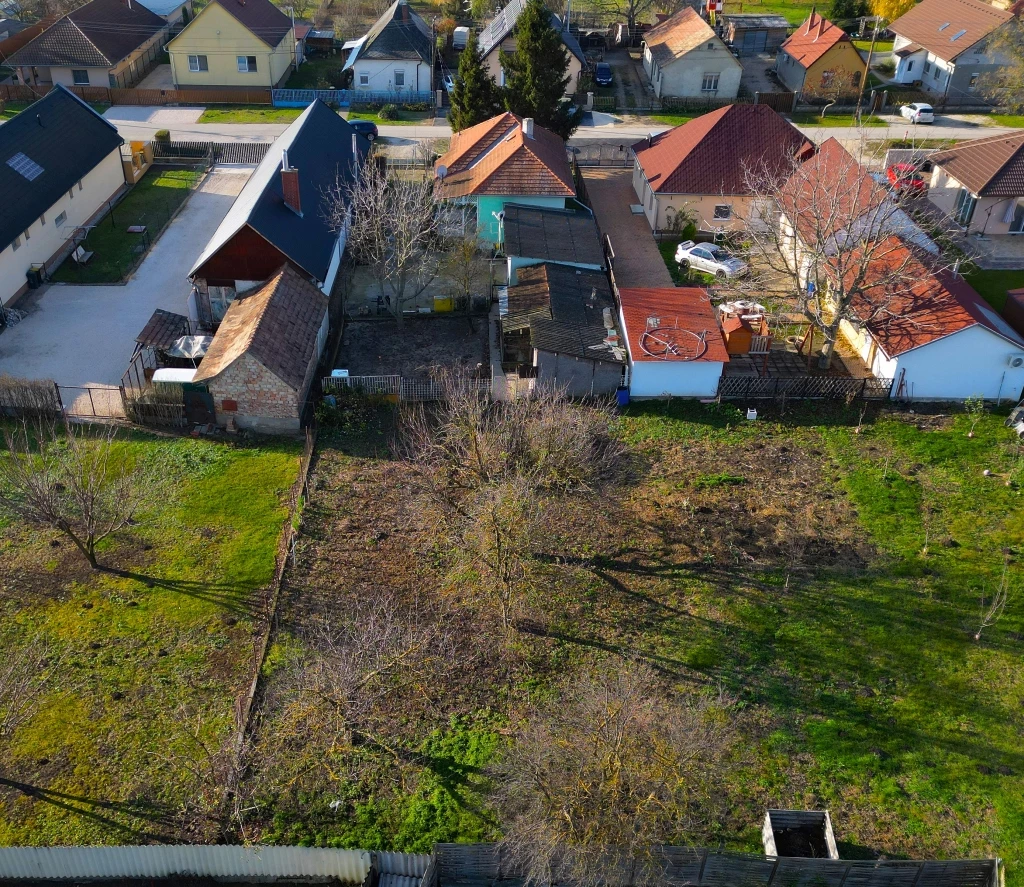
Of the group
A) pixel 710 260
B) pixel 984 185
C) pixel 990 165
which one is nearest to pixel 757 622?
pixel 710 260

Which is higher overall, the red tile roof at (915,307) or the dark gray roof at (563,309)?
the red tile roof at (915,307)

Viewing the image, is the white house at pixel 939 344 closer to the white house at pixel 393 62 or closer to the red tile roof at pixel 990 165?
the red tile roof at pixel 990 165

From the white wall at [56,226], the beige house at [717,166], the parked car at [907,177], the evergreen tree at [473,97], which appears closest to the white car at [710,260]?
the beige house at [717,166]

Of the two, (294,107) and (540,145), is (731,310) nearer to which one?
(540,145)

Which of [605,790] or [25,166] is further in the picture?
[25,166]

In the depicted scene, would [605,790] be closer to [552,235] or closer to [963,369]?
[963,369]

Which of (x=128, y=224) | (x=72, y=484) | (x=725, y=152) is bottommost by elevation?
(x=128, y=224)

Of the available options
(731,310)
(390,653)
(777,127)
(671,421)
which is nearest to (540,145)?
(777,127)
